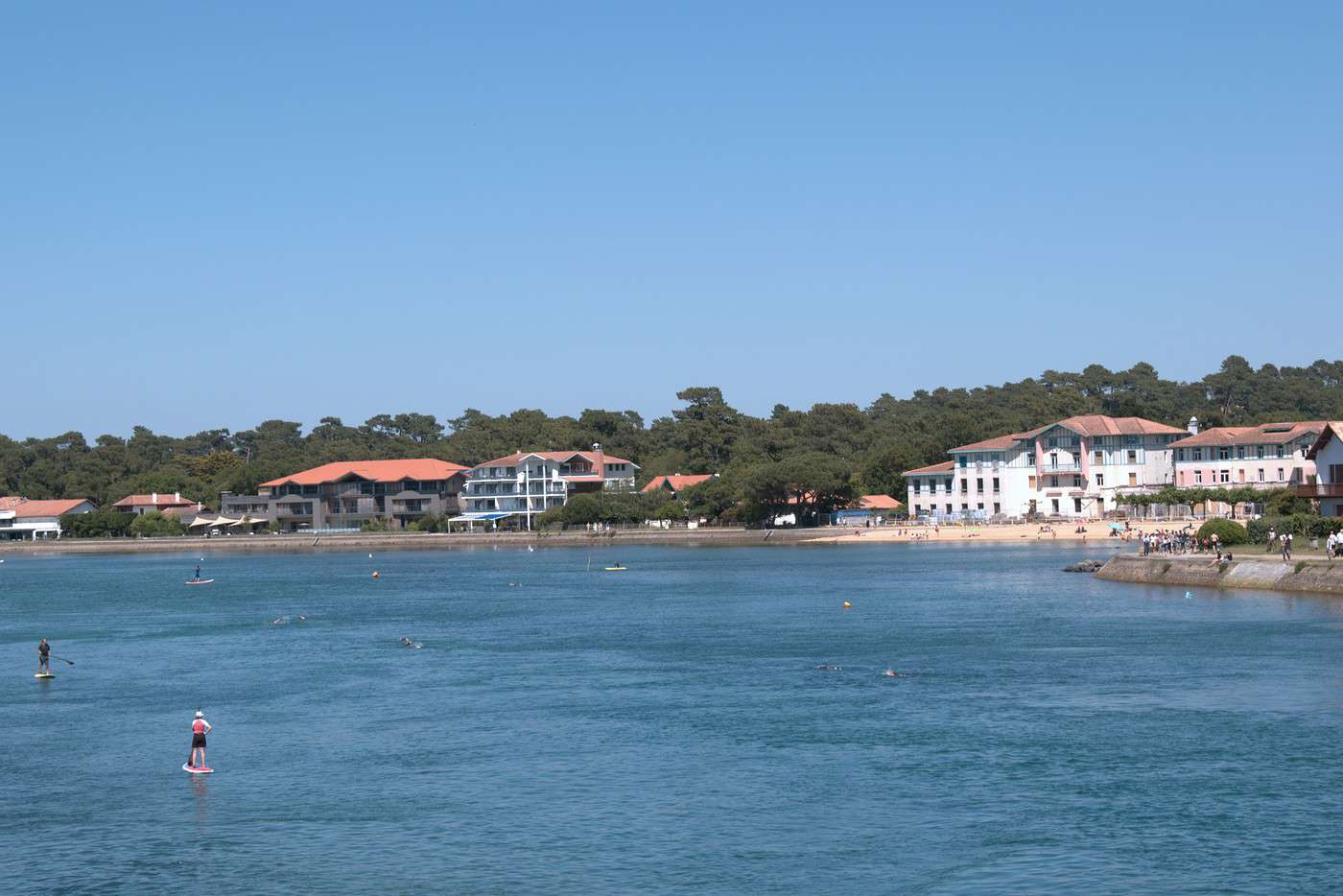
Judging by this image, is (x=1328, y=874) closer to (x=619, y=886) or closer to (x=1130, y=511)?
(x=619, y=886)

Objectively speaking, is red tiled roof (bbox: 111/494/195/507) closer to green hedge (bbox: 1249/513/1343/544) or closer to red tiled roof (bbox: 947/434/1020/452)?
red tiled roof (bbox: 947/434/1020/452)

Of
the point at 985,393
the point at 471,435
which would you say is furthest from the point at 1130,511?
the point at 471,435

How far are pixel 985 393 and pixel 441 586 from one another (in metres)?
121

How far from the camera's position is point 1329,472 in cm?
6825

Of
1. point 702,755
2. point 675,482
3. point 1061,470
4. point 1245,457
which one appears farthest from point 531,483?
point 702,755

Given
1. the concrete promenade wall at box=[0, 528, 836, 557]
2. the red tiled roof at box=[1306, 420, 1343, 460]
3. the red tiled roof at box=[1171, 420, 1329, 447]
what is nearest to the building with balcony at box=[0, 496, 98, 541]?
the concrete promenade wall at box=[0, 528, 836, 557]

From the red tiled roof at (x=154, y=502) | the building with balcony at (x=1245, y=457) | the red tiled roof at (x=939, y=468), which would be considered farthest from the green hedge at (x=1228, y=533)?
the red tiled roof at (x=154, y=502)

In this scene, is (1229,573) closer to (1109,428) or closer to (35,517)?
(1109,428)

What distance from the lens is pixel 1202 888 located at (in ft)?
67.5

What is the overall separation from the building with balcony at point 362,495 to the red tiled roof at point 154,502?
1521 cm

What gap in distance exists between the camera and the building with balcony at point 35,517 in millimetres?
181250

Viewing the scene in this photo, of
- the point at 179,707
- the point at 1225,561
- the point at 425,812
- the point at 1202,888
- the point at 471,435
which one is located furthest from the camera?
the point at 471,435

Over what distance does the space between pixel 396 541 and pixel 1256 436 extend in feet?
276

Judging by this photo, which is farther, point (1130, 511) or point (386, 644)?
point (1130, 511)
